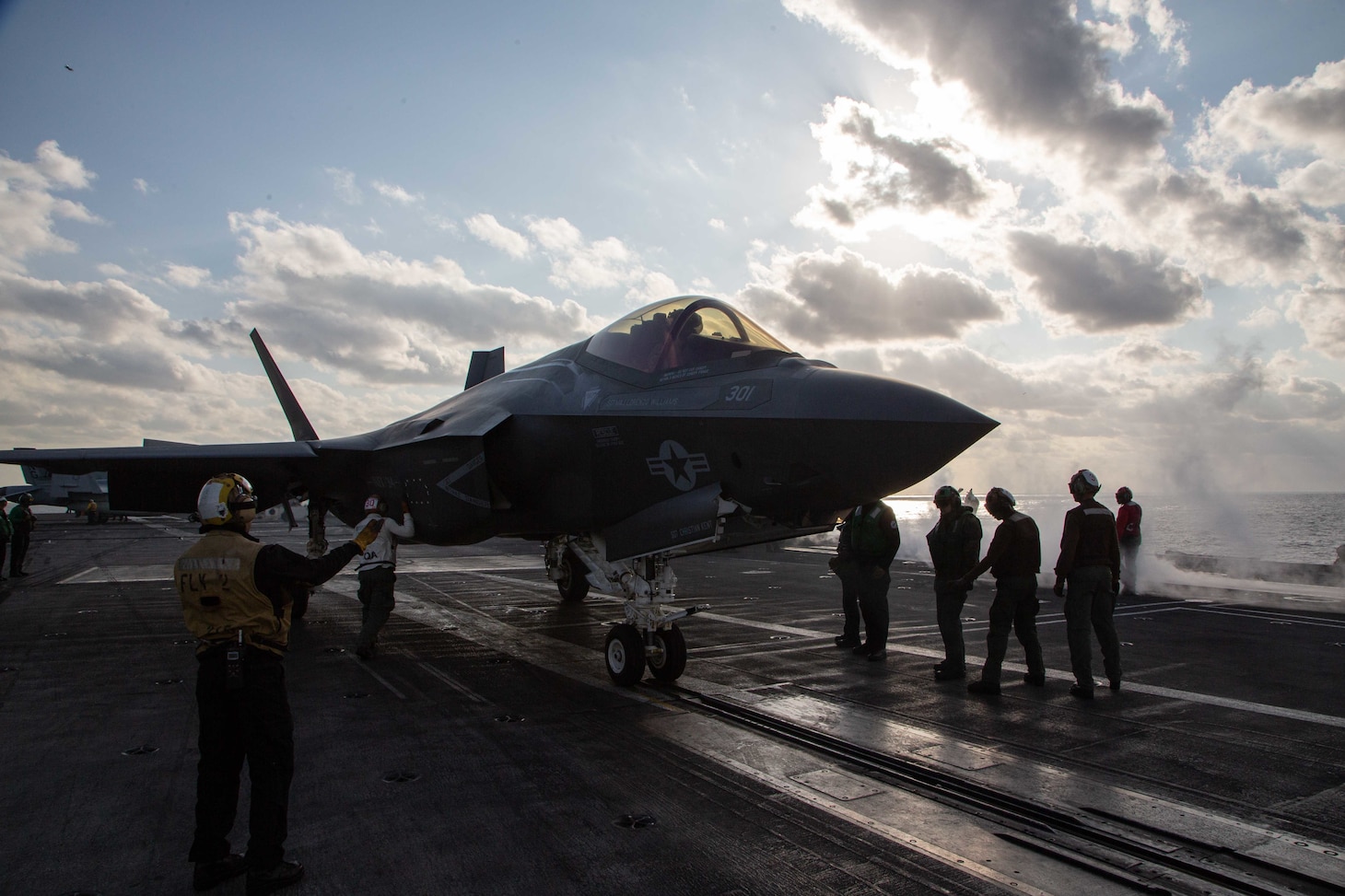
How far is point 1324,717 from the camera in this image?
6258 mm

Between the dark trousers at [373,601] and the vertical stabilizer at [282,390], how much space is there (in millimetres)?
7519

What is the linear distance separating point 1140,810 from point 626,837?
298 centimetres

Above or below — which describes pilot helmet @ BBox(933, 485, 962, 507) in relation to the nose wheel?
above

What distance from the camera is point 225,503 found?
145 inches

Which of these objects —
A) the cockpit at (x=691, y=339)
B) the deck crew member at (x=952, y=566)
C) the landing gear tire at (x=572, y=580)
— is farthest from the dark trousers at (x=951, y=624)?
the landing gear tire at (x=572, y=580)

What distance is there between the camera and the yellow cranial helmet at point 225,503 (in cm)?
364

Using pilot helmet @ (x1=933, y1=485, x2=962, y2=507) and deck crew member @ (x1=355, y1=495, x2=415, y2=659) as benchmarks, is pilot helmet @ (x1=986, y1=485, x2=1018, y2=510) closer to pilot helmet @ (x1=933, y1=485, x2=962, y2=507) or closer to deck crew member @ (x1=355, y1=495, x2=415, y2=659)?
pilot helmet @ (x1=933, y1=485, x2=962, y2=507)

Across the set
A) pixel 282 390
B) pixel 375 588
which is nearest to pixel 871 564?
pixel 375 588

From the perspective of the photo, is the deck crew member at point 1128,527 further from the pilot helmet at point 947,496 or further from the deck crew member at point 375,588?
the deck crew member at point 375,588

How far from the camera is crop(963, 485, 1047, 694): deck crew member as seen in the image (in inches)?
280

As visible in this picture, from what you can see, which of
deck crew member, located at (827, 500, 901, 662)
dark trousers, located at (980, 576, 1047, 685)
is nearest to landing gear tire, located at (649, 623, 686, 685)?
deck crew member, located at (827, 500, 901, 662)

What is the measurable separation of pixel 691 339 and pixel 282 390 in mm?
11832

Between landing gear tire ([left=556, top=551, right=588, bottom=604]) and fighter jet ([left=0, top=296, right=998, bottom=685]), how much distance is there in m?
3.51

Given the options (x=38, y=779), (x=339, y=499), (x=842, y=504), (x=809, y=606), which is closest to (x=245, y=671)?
(x=38, y=779)
